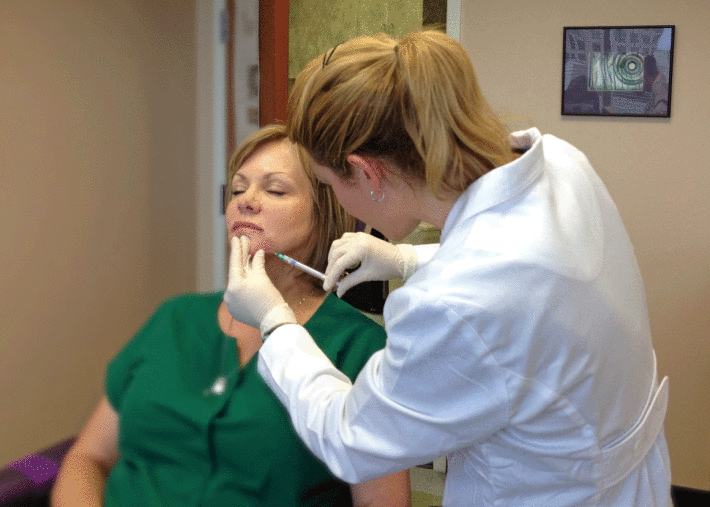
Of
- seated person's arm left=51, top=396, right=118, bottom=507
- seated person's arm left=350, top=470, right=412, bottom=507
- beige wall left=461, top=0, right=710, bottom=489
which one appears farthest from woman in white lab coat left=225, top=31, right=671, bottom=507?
beige wall left=461, top=0, right=710, bottom=489

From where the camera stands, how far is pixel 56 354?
243 cm

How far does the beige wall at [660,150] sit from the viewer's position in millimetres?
2746

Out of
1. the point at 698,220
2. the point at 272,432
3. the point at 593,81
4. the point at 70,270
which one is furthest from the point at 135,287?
the point at 698,220

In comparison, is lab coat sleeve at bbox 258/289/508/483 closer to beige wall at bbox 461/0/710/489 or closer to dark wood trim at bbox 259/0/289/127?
dark wood trim at bbox 259/0/289/127

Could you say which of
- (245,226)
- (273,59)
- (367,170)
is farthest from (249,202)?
(273,59)

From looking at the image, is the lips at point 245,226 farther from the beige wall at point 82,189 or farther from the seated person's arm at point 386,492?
the beige wall at point 82,189

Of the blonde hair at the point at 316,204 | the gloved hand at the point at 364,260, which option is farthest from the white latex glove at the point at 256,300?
the blonde hair at the point at 316,204

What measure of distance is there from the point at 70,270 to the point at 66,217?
0.19 metres

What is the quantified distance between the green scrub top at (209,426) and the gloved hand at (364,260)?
115 mm

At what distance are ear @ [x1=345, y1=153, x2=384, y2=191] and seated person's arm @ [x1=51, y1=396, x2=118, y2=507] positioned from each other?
75 centimetres

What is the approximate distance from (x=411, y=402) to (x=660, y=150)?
7.51ft

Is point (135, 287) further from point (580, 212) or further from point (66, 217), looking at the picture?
point (580, 212)

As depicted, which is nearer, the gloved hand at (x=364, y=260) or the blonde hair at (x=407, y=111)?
the blonde hair at (x=407, y=111)

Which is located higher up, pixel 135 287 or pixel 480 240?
pixel 480 240
